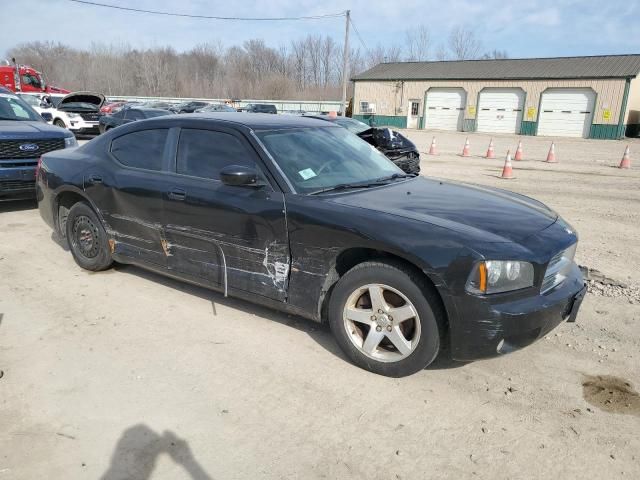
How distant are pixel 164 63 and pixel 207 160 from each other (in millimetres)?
96264

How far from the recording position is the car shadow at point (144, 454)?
7.73ft

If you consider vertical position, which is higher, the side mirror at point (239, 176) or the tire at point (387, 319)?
the side mirror at point (239, 176)

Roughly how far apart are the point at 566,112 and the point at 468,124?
24.1 ft

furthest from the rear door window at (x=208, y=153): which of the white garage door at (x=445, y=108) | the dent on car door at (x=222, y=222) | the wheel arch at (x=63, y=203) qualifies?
the white garage door at (x=445, y=108)

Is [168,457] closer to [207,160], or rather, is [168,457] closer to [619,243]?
[207,160]

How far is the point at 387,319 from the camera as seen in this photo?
311 centimetres

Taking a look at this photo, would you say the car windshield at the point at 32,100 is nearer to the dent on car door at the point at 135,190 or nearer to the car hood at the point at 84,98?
the car hood at the point at 84,98

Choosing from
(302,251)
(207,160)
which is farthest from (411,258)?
(207,160)

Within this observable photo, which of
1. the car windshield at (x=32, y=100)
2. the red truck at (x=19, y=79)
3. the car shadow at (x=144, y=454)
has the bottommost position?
the car shadow at (x=144, y=454)

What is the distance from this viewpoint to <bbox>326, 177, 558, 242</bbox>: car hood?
3031mm

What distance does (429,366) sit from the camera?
3350mm

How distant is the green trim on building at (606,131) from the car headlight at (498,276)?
38370 millimetres

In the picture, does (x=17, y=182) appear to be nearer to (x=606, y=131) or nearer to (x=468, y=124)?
(x=606, y=131)

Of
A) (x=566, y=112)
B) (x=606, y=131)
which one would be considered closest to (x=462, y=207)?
(x=606, y=131)
